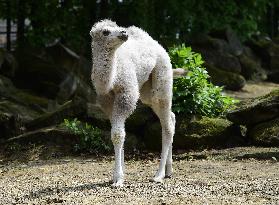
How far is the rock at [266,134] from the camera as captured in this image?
372 inches

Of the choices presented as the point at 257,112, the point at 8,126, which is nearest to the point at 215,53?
the point at 257,112

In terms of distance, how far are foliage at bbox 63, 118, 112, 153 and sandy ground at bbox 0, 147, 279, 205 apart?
1.20 feet

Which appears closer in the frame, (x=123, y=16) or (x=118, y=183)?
(x=118, y=183)

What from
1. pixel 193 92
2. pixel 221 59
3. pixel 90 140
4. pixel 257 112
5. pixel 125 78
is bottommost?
pixel 90 140

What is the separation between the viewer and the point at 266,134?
9.56 m

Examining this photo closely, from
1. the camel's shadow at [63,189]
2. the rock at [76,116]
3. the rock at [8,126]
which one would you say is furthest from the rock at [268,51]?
the camel's shadow at [63,189]

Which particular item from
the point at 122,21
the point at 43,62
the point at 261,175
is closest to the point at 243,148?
the point at 261,175

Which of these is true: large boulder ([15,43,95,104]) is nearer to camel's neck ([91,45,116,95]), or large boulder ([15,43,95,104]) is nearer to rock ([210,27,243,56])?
rock ([210,27,243,56])

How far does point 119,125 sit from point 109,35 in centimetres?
96

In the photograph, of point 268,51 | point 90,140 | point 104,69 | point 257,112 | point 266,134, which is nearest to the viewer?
point 104,69

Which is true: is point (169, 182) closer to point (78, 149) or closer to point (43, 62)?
point (78, 149)

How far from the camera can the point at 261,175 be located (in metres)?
7.36

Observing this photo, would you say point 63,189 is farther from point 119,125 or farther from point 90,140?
point 90,140

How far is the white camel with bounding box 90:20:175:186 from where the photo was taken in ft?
21.1
